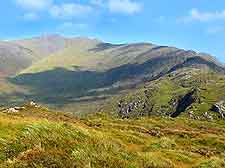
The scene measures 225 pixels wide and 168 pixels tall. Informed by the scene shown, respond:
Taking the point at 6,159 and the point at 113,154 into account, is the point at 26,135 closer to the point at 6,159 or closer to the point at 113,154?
the point at 6,159

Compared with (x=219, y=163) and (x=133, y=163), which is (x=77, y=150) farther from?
(x=219, y=163)

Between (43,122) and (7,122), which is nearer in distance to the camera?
(43,122)

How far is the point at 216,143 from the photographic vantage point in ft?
265

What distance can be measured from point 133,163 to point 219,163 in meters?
6.47

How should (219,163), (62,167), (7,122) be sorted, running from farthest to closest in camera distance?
(219,163), (7,122), (62,167)

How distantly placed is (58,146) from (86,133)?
1574 millimetres

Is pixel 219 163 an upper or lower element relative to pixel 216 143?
upper

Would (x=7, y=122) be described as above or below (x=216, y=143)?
above

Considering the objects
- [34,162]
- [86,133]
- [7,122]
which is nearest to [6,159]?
[34,162]

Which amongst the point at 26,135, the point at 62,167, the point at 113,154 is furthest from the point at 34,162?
the point at 113,154

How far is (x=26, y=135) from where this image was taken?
43.6 ft

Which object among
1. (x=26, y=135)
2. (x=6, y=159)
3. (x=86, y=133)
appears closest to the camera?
(x=6, y=159)

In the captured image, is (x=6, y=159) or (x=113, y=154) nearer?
(x=6, y=159)

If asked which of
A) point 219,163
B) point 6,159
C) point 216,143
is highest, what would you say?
point 6,159
